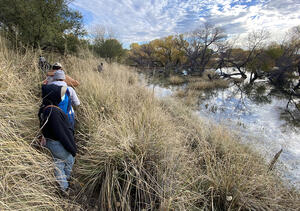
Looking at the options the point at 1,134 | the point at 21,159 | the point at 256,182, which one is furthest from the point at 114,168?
the point at 256,182

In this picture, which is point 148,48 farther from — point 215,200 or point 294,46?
point 215,200

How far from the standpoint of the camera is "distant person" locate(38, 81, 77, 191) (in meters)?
1.35

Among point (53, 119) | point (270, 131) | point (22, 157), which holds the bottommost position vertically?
point (270, 131)

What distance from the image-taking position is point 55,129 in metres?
1.35

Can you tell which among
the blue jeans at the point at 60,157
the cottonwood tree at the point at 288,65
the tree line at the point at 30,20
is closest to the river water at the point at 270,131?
the blue jeans at the point at 60,157

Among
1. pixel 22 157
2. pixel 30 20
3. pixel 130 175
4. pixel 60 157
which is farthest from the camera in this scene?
pixel 30 20

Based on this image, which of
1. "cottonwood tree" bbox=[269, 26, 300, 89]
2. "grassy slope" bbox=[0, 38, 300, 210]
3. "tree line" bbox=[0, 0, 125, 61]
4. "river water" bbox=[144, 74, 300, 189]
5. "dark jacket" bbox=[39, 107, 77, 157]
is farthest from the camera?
"cottonwood tree" bbox=[269, 26, 300, 89]

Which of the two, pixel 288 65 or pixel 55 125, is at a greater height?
pixel 288 65

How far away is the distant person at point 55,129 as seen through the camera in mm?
1346

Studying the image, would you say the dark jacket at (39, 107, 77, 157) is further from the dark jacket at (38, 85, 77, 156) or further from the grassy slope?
the grassy slope

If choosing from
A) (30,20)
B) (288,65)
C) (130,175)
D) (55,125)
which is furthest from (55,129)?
(288,65)

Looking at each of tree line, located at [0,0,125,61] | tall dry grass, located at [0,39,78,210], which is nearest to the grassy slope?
tall dry grass, located at [0,39,78,210]

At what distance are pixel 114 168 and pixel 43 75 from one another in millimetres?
3059

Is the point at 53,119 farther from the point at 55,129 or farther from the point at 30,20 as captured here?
the point at 30,20
